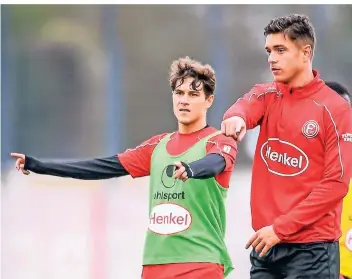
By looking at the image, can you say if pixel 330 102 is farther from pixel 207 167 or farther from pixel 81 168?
pixel 81 168

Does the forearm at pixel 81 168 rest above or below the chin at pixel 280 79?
below

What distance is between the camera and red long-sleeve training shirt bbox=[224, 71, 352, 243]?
10.2ft

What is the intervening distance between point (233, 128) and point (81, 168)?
89 cm

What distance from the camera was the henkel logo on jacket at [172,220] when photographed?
11.3ft

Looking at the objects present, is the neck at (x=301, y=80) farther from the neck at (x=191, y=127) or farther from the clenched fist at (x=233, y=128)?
the neck at (x=191, y=127)

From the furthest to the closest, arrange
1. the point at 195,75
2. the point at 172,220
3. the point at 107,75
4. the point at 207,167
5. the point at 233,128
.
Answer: the point at 107,75 < the point at 195,75 < the point at 172,220 < the point at 207,167 < the point at 233,128

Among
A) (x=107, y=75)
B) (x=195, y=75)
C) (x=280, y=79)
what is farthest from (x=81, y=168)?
(x=107, y=75)

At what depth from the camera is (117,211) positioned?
7195 mm

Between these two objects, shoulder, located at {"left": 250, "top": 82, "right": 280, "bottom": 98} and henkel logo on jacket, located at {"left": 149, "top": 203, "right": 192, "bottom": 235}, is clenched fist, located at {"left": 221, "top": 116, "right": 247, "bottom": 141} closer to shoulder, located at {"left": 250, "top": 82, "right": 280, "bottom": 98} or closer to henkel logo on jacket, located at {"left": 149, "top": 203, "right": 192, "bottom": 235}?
shoulder, located at {"left": 250, "top": 82, "right": 280, "bottom": 98}

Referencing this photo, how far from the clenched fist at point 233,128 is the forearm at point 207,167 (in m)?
0.17

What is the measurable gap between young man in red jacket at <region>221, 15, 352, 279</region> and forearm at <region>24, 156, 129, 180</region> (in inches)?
25.9

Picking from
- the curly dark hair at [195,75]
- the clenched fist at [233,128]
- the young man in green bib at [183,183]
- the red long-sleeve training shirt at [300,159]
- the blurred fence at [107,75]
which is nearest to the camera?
the clenched fist at [233,128]

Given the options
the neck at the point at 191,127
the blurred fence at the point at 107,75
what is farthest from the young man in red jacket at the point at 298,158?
the blurred fence at the point at 107,75

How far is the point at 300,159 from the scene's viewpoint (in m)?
3.21
